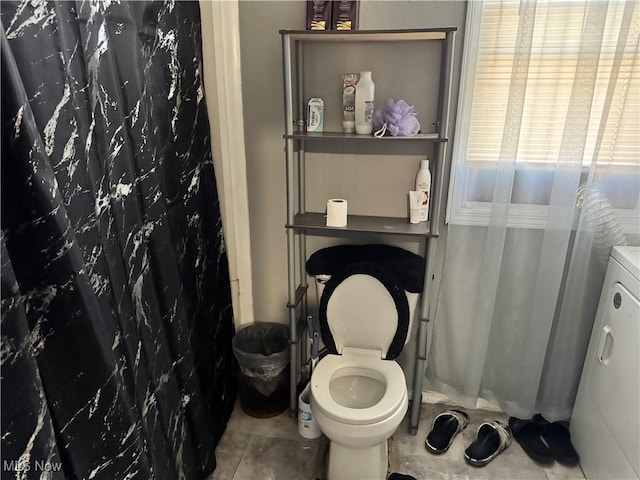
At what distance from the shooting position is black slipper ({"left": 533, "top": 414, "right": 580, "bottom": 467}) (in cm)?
186

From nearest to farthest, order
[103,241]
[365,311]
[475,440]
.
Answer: [103,241], [365,311], [475,440]

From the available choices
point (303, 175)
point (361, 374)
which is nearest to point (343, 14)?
point (303, 175)

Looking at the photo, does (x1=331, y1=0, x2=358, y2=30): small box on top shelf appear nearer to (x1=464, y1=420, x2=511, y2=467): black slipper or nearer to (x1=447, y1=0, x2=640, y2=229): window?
(x1=447, y1=0, x2=640, y2=229): window

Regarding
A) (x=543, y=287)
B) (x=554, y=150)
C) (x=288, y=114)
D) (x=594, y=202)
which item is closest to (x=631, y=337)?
(x=543, y=287)

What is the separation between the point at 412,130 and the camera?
5.52 feet

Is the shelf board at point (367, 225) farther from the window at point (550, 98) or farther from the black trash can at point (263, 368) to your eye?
the black trash can at point (263, 368)

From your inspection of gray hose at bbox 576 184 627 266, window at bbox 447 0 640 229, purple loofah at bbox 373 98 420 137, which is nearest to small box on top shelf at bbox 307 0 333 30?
purple loofah at bbox 373 98 420 137

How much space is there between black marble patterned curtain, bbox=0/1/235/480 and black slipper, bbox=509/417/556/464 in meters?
1.30

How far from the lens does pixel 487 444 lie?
1.94m

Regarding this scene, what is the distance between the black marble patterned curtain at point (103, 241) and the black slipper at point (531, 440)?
1.30 m

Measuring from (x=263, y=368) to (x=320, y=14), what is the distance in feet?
4.76

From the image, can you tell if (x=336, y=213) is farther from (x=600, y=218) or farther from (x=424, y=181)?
(x=600, y=218)

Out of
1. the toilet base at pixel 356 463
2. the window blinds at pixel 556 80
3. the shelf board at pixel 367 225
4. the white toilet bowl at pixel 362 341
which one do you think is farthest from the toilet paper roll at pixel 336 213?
the toilet base at pixel 356 463

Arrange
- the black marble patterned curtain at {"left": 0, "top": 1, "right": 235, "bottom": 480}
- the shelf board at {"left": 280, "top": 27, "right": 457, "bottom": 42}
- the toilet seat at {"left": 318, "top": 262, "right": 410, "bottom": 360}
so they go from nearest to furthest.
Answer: the black marble patterned curtain at {"left": 0, "top": 1, "right": 235, "bottom": 480}
the shelf board at {"left": 280, "top": 27, "right": 457, "bottom": 42}
the toilet seat at {"left": 318, "top": 262, "right": 410, "bottom": 360}
